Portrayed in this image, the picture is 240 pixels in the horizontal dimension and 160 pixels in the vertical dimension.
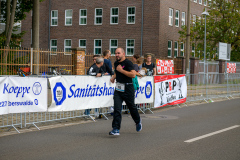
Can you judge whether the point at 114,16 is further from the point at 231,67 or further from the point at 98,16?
the point at 231,67

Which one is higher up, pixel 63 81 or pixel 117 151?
pixel 63 81

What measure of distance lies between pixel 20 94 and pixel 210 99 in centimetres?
1230

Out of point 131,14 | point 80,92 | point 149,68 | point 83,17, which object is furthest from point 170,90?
point 83,17

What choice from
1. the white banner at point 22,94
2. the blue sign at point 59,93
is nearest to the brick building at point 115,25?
the blue sign at point 59,93

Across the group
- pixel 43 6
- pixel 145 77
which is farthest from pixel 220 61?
pixel 145 77

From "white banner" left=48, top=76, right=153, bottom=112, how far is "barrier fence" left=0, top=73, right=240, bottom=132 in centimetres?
29

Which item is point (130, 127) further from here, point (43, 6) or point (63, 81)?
point (43, 6)

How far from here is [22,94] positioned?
30.7 ft

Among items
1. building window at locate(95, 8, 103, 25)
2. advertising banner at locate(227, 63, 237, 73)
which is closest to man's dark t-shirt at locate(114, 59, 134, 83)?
advertising banner at locate(227, 63, 237, 73)

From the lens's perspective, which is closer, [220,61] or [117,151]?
[117,151]

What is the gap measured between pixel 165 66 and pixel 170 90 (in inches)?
608

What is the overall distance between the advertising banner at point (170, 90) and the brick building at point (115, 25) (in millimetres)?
21886

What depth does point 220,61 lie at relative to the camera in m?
38.9

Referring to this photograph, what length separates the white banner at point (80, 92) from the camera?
10289 millimetres
